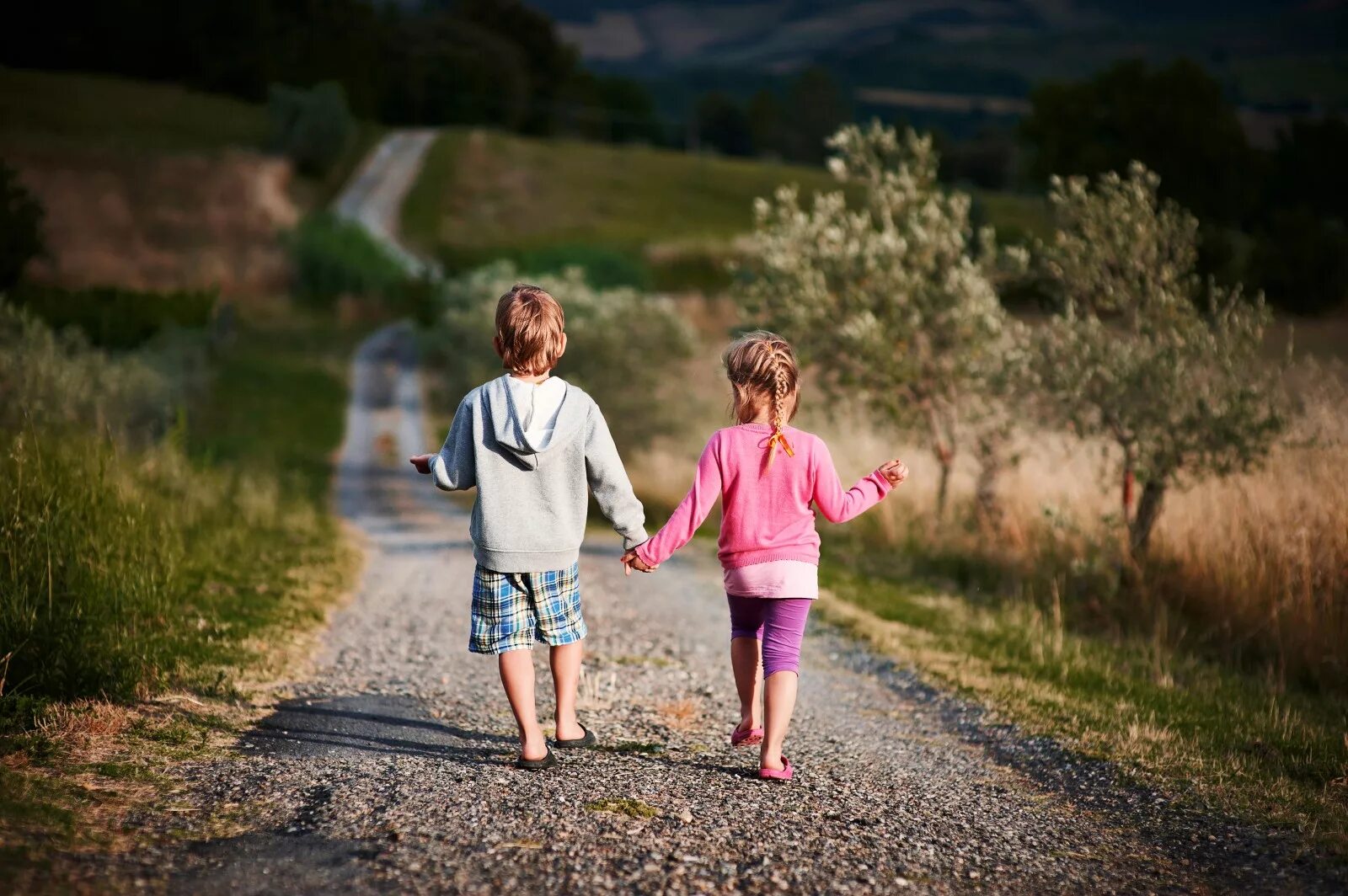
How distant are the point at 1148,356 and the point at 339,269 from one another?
37.6 m

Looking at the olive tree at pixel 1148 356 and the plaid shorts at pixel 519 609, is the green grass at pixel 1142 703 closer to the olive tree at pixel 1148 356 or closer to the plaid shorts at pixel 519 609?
the olive tree at pixel 1148 356

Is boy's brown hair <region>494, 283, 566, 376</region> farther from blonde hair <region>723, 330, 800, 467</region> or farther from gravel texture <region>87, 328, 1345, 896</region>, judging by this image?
gravel texture <region>87, 328, 1345, 896</region>

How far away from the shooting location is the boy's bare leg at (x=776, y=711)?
4.92m

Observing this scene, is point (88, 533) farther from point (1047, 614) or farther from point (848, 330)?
point (848, 330)

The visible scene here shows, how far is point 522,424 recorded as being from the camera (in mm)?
4914

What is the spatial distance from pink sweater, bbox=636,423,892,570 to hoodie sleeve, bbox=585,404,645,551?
0.12m

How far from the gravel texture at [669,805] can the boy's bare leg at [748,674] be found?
0.64 ft

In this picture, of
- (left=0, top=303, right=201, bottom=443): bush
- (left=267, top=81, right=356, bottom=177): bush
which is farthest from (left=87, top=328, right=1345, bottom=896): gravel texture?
(left=267, top=81, right=356, bottom=177): bush

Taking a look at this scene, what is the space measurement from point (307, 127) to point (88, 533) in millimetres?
62450

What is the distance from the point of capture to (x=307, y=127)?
64.2 meters

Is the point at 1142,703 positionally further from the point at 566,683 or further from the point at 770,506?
the point at 566,683

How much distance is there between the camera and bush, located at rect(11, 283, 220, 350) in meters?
20.5

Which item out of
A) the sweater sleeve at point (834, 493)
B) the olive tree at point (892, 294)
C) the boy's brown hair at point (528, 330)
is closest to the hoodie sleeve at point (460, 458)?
the boy's brown hair at point (528, 330)

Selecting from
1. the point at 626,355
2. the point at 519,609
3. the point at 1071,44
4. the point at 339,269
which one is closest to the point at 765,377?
the point at 519,609
